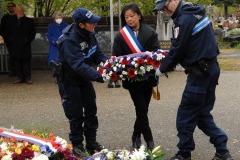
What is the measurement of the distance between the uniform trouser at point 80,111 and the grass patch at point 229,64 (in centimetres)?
911

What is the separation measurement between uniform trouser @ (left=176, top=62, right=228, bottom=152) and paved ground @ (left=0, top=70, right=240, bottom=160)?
1.39ft

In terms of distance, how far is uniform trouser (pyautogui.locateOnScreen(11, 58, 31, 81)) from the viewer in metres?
11.8

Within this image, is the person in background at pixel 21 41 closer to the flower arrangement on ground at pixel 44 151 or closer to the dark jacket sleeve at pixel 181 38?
the dark jacket sleeve at pixel 181 38

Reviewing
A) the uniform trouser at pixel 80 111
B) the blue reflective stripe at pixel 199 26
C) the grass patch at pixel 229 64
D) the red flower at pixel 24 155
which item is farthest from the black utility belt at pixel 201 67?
the grass patch at pixel 229 64

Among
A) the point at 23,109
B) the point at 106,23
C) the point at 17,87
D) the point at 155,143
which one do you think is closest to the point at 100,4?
the point at 106,23

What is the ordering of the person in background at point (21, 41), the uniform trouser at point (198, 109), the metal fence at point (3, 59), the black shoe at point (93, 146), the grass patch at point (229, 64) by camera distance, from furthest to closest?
the grass patch at point (229, 64) < the metal fence at point (3, 59) < the person in background at point (21, 41) < the black shoe at point (93, 146) < the uniform trouser at point (198, 109)

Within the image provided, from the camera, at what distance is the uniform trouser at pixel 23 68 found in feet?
38.8

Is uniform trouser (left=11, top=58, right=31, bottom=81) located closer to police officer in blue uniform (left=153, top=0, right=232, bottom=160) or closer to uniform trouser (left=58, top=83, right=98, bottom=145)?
uniform trouser (left=58, top=83, right=98, bottom=145)

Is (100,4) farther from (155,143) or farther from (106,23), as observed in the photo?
(155,143)

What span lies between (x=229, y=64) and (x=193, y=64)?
10889mm

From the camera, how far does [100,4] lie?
50.4ft

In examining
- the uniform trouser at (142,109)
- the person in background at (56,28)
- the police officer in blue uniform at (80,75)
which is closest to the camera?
the police officer in blue uniform at (80,75)

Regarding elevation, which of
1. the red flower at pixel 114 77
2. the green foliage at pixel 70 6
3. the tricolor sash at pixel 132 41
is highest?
the green foliage at pixel 70 6

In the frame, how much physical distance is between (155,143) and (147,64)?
1305 mm
